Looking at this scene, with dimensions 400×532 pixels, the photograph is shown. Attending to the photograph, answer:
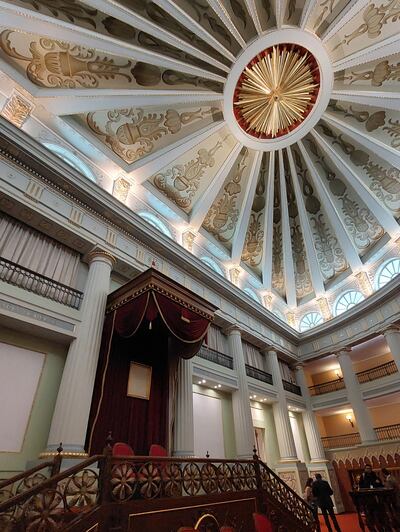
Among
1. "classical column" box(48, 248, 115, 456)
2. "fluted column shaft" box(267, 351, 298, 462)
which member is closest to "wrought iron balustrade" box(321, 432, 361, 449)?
"fluted column shaft" box(267, 351, 298, 462)

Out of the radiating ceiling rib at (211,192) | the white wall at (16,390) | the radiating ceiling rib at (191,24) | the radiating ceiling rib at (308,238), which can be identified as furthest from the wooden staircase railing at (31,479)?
the radiating ceiling rib at (308,238)

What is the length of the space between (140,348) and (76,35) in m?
7.42

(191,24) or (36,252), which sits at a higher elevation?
(191,24)

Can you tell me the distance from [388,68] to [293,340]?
1101 centimetres

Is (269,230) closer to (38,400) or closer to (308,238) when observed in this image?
(308,238)

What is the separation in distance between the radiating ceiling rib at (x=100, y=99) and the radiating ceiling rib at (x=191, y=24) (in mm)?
1361

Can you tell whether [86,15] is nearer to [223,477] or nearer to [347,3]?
[347,3]

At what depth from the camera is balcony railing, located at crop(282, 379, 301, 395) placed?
41.4ft

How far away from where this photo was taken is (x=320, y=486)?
6.77 metres

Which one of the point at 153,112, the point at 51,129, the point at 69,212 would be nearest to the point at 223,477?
the point at 69,212

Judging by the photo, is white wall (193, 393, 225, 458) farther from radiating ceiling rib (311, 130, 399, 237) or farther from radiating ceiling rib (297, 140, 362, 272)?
radiating ceiling rib (311, 130, 399, 237)

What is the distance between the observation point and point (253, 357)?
11867 mm

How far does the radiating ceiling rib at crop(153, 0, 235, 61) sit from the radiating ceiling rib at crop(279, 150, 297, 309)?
4.29 metres

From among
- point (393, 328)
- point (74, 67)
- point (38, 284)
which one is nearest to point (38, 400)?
point (38, 284)
